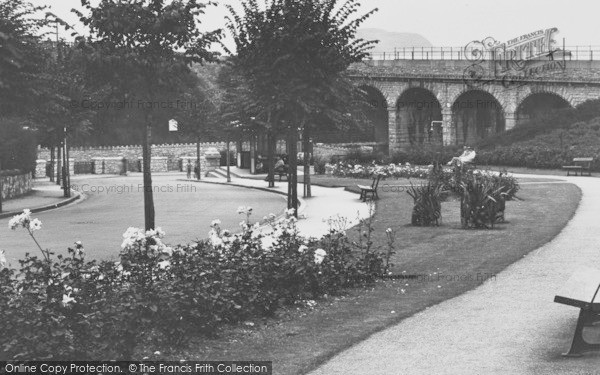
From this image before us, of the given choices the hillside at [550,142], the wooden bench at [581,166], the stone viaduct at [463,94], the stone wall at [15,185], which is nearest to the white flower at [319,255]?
the stone wall at [15,185]

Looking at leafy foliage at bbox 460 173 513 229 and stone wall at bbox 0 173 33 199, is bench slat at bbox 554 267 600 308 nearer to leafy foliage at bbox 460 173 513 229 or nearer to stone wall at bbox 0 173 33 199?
leafy foliage at bbox 460 173 513 229

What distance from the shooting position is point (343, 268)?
1198 cm

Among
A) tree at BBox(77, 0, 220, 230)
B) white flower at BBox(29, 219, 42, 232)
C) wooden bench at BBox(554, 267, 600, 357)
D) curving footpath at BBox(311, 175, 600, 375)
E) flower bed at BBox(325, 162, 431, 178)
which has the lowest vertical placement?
curving footpath at BBox(311, 175, 600, 375)

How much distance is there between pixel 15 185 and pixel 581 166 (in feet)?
78.6

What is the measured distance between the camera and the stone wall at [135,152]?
8138 centimetres

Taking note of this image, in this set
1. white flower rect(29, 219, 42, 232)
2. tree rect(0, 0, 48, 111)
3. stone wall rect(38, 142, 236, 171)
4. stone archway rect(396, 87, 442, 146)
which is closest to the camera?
white flower rect(29, 219, 42, 232)

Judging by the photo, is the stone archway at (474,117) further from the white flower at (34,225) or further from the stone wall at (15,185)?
the white flower at (34,225)

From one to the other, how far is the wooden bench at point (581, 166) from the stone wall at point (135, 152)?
143 ft

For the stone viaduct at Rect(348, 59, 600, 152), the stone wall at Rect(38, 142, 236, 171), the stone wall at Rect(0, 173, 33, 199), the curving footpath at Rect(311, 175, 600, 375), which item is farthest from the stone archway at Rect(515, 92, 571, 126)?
the curving footpath at Rect(311, 175, 600, 375)

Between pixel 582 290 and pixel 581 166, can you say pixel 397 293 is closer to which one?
pixel 582 290

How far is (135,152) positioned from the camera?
3403 inches

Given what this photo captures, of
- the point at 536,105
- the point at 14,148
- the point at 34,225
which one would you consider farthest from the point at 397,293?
the point at 536,105

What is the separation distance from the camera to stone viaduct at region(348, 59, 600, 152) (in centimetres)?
5934

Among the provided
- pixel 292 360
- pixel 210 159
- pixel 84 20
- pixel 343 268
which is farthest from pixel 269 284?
pixel 210 159
